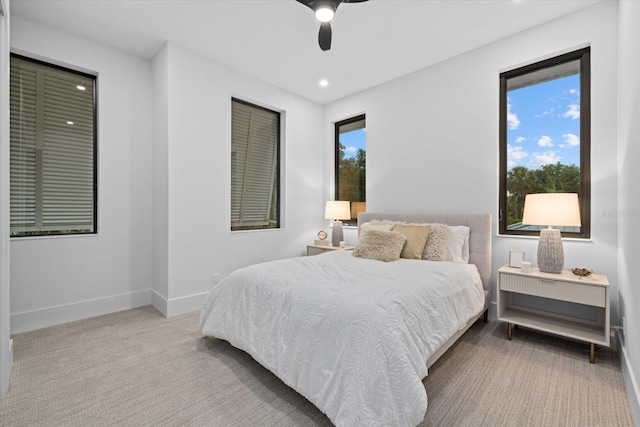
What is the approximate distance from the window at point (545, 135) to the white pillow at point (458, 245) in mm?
435

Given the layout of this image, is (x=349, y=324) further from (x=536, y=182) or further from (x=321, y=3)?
(x=536, y=182)

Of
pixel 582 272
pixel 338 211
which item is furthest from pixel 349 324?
pixel 338 211

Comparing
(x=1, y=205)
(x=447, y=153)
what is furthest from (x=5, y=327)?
(x=447, y=153)

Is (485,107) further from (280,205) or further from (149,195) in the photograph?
(149,195)

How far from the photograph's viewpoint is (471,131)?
329 cm

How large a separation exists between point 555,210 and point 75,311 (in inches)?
179

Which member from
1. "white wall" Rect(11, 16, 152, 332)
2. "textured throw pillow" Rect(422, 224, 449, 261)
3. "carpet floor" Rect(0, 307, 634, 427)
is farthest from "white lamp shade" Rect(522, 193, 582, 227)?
"white wall" Rect(11, 16, 152, 332)

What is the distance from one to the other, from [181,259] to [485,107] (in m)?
3.71

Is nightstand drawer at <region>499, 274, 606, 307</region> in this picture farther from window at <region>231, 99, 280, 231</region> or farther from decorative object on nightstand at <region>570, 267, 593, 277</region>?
window at <region>231, 99, 280, 231</region>

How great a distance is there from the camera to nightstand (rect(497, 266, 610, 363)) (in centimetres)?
220

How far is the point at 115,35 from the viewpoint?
3053 mm

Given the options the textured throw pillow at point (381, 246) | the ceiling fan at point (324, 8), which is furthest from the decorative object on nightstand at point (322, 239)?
the ceiling fan at point (324, 8)

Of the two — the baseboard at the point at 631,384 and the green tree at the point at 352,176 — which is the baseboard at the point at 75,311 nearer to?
the green tree at the point at 352,176

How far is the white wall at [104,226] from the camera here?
2.78m
